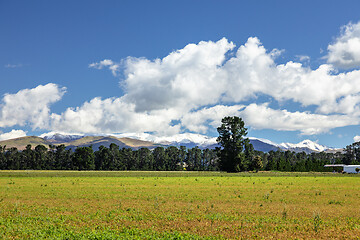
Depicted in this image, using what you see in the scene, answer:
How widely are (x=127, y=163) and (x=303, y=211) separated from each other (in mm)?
175351

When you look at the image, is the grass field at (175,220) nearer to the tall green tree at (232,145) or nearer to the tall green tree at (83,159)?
the tall green tree at (232,145)

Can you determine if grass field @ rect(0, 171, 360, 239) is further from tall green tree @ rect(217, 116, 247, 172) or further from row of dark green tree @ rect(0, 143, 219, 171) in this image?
row of dark green tree @ rect(0, 143, 219, 171)

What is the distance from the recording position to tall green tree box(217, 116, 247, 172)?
12336 centimetres

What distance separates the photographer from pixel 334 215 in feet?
78.5

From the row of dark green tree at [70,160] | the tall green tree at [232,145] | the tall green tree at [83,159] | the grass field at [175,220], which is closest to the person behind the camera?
the grass field at [175,220]

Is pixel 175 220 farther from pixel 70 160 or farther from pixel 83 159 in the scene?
pixel 70 160

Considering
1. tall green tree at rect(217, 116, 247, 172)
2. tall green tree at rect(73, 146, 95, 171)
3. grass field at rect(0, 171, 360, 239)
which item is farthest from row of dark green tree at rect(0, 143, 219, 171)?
grass field at rect(0, 171, 360, 239)

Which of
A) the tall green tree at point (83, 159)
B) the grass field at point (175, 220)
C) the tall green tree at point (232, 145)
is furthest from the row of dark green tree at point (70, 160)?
the grass field at point (175, 220)

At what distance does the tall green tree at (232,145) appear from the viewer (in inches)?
4857

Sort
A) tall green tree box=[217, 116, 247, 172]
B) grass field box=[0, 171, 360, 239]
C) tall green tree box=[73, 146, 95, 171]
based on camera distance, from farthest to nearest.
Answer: tall green tree box=[73, 146, 95, 171]
tall green tree box=[217, 116, 247, 172]
grass field box=[0, 171, 360, 239]

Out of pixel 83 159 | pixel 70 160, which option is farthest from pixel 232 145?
pixel 70 160

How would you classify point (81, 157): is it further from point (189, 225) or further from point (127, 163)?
point (189, 225)

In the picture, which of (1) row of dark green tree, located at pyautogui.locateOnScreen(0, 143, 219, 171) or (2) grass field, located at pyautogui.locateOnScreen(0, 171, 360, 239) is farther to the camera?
(1) row of dark green tree, located at pyautogui.locateOnScreen(0, 143, 219, 171)

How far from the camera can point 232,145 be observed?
412 ft
